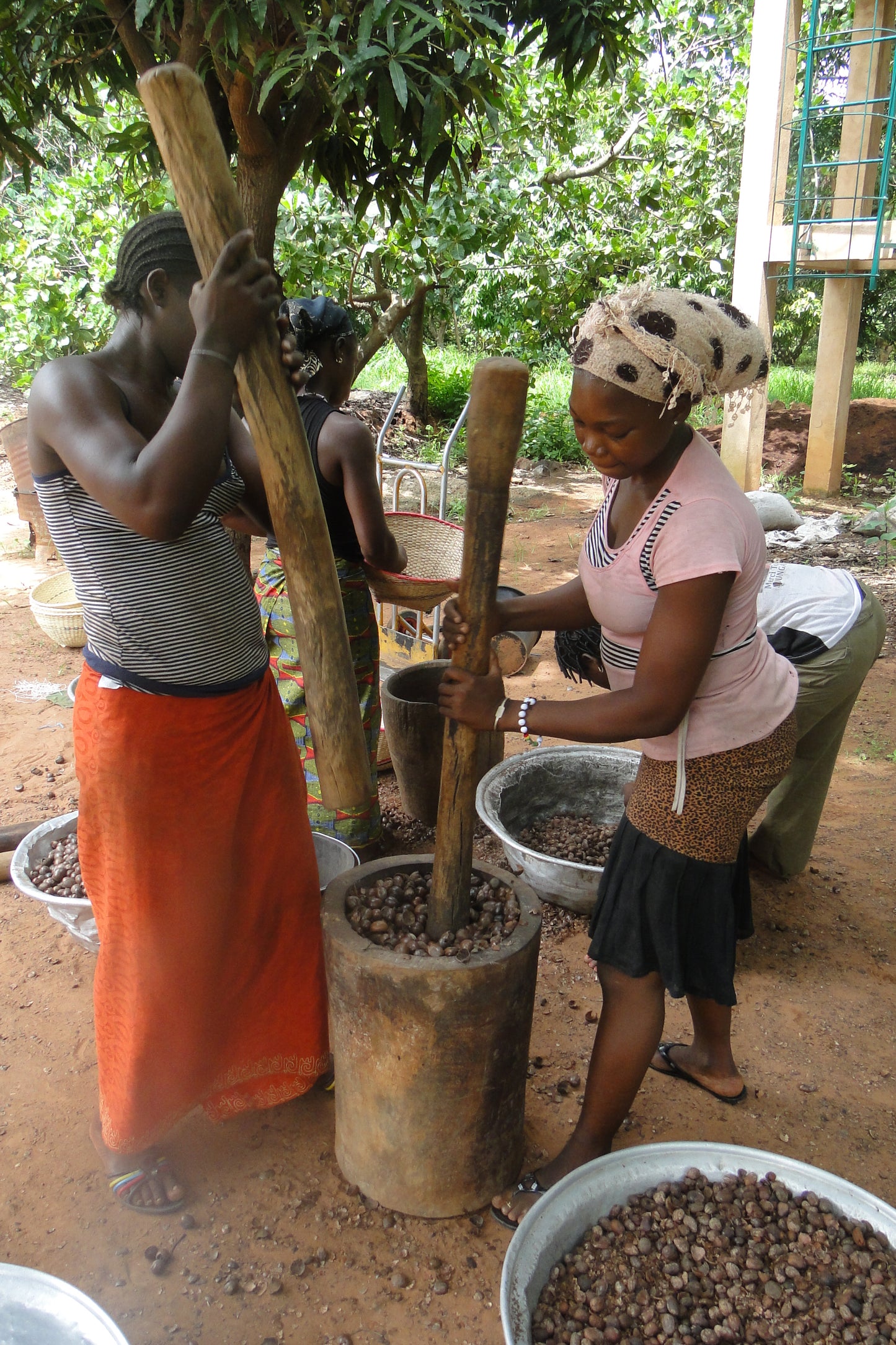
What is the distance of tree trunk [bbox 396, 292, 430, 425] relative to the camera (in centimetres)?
1072

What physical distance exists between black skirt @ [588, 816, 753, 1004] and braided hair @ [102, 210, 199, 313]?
1.37 m

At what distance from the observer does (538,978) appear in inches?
109

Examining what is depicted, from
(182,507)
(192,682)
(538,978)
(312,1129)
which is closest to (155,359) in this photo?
(182,507)

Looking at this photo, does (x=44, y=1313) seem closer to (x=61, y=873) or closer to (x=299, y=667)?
(x=61, y=873)

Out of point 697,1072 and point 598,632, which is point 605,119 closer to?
point 598,632

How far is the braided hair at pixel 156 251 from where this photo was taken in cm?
158

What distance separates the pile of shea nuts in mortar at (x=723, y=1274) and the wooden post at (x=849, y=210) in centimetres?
736

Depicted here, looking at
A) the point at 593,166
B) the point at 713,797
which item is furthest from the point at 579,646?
the point at 593,166

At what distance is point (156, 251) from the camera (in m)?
1.58

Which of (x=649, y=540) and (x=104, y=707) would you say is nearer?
(x=649, y=540)

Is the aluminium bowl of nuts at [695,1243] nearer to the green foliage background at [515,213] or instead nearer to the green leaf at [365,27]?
the green leaf at [365,27]

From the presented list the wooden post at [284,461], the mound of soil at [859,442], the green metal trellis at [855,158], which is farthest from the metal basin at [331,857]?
the mound of soil at [859,442]

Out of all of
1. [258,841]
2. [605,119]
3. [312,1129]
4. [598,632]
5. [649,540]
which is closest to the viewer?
[649,540]

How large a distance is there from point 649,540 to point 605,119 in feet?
28.5
